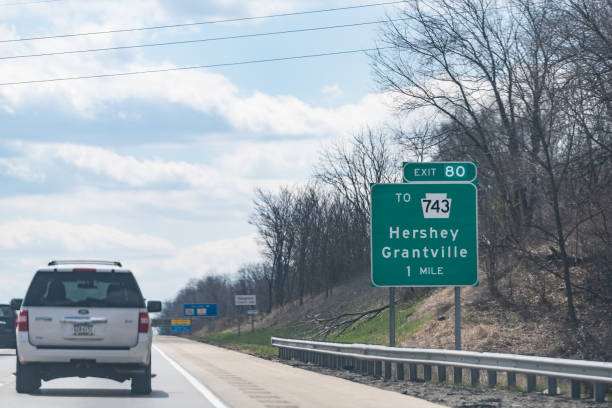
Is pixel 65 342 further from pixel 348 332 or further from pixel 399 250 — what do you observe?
pixel 348 332

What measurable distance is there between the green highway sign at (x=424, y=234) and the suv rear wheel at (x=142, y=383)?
795 centimetres

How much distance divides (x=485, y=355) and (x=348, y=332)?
35.8m

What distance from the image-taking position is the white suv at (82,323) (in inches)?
639

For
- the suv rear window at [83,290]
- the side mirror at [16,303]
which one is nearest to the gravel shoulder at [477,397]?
the suv rear window at [83,290]

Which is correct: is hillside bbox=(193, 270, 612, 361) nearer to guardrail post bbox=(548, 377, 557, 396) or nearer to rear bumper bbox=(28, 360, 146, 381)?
guardrail post bbox=(548, 377, 557, 396)

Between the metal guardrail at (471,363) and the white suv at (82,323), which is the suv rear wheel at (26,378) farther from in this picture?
the metal guardrail at (471,363)

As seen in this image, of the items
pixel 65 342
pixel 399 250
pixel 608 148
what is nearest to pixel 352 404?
pixel 65 342

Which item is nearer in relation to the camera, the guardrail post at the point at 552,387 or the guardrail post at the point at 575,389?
the guardrail post at the point at 575,389

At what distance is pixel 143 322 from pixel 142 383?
1.34 meters

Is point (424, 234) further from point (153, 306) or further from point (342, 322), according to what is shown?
point (342, 322)

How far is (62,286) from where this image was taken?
1639 centimetres

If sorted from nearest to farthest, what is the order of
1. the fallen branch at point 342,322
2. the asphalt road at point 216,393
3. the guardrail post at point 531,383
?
the asphalt road at point 216,393 < the guardrail post at point 531,383 < the fallen branch at point 342,322

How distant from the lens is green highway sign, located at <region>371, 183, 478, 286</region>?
2364 cm

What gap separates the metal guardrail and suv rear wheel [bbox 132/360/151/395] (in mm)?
5808
